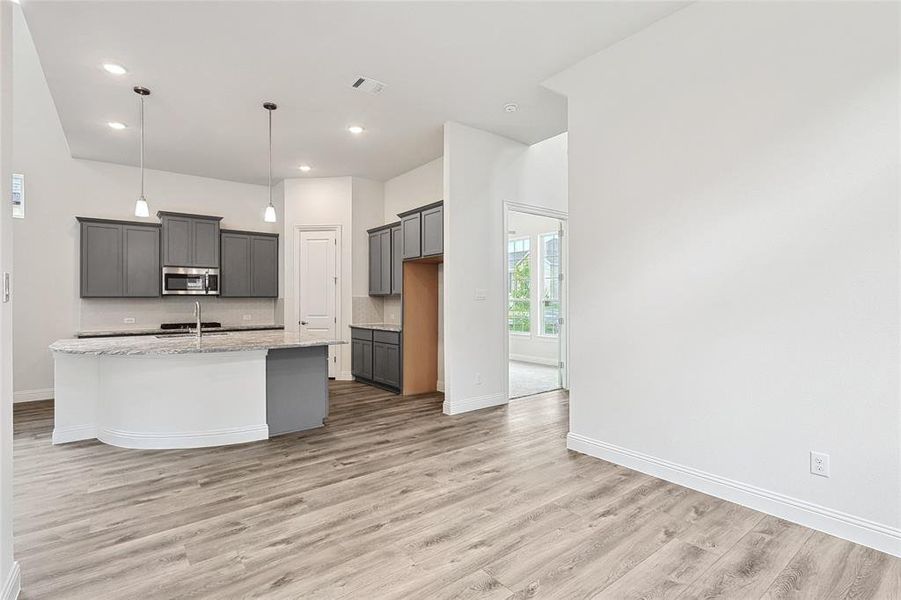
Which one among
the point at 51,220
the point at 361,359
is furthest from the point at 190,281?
the point at 361,359

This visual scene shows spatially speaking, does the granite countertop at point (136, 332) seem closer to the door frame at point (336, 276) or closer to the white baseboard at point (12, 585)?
the door frame at point (336, 276)

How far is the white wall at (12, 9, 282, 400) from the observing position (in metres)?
5.48

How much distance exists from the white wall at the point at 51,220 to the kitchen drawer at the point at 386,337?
3138 mm

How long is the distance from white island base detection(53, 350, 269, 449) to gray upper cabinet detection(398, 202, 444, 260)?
2.27 metres

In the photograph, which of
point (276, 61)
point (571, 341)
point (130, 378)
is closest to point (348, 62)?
point (276, 61)

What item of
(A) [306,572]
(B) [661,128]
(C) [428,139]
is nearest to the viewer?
(A) [306,572]

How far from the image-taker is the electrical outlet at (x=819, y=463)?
7.74 feet

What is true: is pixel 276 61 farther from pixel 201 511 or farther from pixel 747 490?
pixel 747 490

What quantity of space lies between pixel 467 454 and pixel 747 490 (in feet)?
6.13

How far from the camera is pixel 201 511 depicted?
2.62 m

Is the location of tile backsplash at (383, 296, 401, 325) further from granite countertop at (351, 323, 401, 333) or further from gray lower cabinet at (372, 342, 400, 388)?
gray lower cabinet at (372, 342, 400, 388)

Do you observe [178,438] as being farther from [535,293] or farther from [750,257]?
[535,293]

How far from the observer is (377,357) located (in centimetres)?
615

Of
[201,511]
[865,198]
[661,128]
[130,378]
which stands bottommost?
[201,511]
